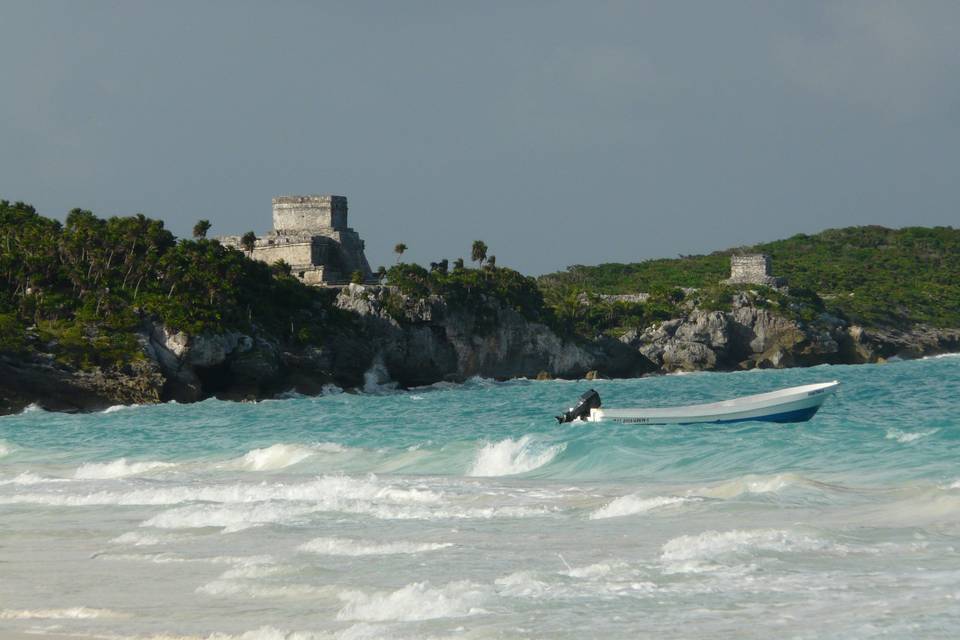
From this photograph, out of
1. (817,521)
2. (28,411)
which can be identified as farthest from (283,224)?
(817,521)

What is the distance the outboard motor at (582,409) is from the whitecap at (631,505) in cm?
1488

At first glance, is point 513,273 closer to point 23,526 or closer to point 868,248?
point 23,526

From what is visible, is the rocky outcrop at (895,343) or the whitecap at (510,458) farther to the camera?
the rocky outcrop at (895,343)

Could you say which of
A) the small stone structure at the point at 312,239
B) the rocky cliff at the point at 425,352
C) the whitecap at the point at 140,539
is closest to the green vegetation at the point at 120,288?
the rocky cliff at the point at 425,352

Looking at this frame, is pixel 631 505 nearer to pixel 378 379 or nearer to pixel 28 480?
pixel 28 480

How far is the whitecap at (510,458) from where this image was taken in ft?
77.3

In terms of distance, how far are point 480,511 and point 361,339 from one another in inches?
2080

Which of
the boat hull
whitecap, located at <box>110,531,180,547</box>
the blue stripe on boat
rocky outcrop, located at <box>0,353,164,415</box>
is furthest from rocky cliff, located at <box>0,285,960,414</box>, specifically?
whitecap, located at <box>110,531,180,547</box>

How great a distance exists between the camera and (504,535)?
1557 centimetres

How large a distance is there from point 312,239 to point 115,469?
53431 mm

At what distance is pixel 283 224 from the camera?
83.1 metres

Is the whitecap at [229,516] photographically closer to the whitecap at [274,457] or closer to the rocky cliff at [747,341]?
the whitecap at [274,457]

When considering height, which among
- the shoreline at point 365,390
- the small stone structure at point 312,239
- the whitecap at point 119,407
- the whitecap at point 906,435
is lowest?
the shoreline at point 365,390

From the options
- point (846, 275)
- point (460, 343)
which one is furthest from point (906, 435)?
point (846, 275)
